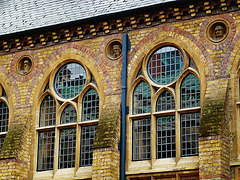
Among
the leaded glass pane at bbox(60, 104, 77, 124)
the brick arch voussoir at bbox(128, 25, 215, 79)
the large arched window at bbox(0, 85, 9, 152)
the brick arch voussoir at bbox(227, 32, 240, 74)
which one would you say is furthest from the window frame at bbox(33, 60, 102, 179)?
the brick arch voussoir at bbox(227, 32, 240, 74)

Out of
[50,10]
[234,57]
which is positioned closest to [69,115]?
[50,10]

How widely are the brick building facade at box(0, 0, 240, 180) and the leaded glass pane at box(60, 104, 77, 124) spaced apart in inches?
2.1

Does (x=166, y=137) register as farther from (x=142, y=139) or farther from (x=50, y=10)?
(x=50, y=10)

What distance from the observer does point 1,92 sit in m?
27.3

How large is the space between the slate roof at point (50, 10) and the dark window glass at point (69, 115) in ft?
11.7

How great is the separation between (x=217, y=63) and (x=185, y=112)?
6.92 ft

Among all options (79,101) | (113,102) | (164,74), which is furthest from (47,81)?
(164,74)

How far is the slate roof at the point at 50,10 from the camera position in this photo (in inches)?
1006

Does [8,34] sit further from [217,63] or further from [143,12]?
[217,63]

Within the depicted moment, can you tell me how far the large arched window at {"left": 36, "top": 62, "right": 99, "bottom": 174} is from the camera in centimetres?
2492

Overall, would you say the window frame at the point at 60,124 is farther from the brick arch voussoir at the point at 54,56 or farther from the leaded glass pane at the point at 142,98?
the leaded glass pane at the point at 142,98

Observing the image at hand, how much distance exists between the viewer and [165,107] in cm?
2384

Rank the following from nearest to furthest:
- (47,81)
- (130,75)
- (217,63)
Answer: (217,63)
(130,75)
(47,81)

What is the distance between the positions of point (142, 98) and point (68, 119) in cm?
326
